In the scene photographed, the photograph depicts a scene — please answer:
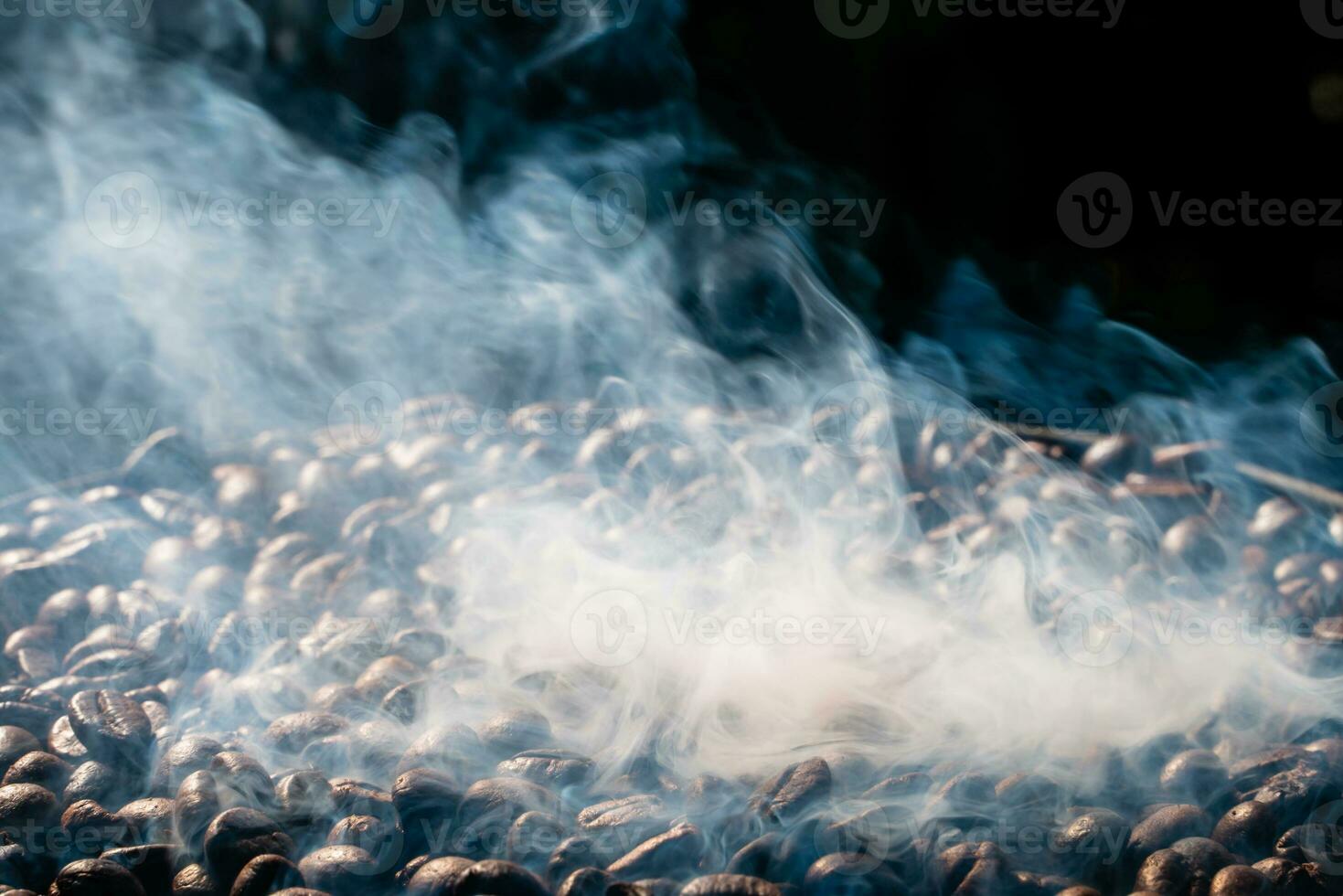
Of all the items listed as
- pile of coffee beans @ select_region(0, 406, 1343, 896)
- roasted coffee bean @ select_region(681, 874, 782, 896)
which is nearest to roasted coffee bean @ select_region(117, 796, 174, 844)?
pile of coffee beans @ select_region(0, 406, 1343, 896)

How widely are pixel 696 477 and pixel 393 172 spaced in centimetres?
286

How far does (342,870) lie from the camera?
2219 mm

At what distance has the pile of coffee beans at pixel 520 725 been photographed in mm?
2232

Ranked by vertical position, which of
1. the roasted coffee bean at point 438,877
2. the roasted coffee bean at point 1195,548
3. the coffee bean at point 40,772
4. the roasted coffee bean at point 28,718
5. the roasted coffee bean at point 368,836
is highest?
the roasted coffee bean at point 1195,548

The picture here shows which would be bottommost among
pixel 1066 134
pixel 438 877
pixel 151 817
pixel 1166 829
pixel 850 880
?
pixel 151 817

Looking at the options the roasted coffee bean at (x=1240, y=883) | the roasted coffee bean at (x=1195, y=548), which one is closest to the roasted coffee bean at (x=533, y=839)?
the roasted coffee bean at (x=1240, y=883)

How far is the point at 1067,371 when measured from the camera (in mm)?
5594

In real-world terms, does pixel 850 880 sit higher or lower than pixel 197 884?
higher

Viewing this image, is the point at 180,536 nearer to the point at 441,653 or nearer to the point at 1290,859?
the point at 441,653

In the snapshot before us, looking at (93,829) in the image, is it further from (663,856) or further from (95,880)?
(663,856)

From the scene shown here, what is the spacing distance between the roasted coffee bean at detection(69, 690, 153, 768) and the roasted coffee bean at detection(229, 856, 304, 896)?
0.69m

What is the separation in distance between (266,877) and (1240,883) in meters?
1.88

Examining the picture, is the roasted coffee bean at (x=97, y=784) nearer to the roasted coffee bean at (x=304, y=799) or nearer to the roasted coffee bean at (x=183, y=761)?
the roasted coffee bean at (x=183, y=761)

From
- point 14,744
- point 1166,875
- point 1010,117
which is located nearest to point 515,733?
point 14,744
